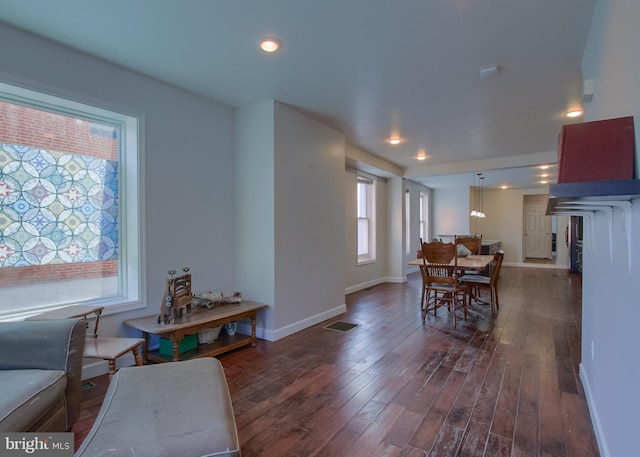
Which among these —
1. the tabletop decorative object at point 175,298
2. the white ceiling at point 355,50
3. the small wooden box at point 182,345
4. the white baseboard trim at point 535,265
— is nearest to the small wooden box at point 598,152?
the white ceiling at point 355,50

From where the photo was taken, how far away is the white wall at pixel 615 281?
47.5 inches

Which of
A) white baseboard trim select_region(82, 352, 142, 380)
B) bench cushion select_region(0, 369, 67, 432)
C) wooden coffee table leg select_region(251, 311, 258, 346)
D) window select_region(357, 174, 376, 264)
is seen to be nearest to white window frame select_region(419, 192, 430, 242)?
window select_region(357, 174, 376, 264)

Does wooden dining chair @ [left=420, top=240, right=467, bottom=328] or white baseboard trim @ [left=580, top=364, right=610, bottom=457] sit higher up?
wooden dining chair @ [left=420, top=240, right=467, bottom=328]

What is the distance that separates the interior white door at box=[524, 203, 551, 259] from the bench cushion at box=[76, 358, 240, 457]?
11759 mm

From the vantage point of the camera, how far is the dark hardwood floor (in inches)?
72.5

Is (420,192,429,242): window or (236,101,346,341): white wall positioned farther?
(420,192,429,242): window

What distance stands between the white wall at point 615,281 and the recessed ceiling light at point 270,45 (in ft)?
6.30

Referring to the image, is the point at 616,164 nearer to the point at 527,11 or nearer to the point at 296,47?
the point at 527,11

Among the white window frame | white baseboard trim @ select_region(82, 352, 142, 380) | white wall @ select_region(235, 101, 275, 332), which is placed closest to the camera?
white baseboard trim @ select_region(82, 352, 142, 380)

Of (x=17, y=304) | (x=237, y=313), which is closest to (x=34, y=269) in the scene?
Answer: (x=17, y=304)

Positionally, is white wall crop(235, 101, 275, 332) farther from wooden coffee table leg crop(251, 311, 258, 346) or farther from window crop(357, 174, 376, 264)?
window crop(357, 174, 376, 264)

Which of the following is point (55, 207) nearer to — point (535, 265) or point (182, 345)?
point (182, 345)

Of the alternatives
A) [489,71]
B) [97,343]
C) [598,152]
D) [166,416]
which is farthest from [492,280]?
[97,343]

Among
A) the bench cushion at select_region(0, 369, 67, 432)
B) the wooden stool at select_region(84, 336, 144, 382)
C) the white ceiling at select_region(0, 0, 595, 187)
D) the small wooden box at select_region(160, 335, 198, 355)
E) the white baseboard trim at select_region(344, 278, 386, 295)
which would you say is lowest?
the white baseboard trim at select_region(344, 278, 386, 295)
